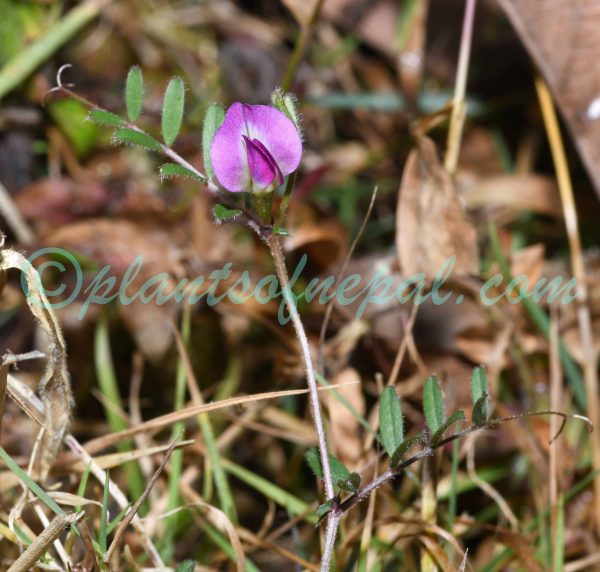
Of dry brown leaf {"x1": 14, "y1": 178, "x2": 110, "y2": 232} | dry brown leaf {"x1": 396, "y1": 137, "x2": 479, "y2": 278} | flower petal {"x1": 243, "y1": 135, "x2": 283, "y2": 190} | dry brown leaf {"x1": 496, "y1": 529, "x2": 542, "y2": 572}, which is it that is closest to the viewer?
flower petal {"x1": 243, "y1": 135, "x2": 283, "y2": 190}

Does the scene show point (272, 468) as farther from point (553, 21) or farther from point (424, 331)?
point (553, 21)

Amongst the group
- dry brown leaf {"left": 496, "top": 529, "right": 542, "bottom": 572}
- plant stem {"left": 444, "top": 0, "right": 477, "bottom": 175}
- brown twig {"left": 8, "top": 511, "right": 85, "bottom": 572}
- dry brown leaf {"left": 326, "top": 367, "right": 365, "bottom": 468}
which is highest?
plant stem {"left": 444, "top": 0, "right": 477, "bottom": 175}

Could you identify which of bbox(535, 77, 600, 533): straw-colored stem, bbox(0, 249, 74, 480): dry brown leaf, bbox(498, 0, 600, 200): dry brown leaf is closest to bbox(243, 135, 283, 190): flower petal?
bbox(0, 249, 74, 480): dry brown leaf

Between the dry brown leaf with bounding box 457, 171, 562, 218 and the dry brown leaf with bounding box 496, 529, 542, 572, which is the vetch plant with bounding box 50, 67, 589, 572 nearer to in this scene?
the dry brown leaf with bounding box 496, 529, 542, 572

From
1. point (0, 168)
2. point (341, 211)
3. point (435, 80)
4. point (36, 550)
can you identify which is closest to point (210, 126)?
point (36, 550)

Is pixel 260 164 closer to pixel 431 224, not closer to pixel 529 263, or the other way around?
pixel 431 224

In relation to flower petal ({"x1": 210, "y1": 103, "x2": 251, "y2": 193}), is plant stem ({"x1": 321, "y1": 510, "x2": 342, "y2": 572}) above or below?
below

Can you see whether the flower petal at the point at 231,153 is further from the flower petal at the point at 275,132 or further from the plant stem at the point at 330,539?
the plant stem at the point at 330,539
